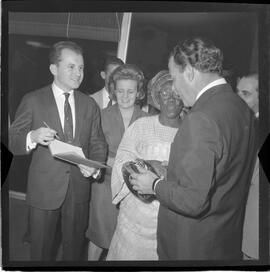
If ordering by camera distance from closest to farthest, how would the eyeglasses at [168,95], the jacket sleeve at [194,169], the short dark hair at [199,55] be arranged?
the jacket sleeve at [194,169] < the short dark hair at [199,55] < the eyeglasses at [168,95]

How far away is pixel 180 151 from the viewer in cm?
216

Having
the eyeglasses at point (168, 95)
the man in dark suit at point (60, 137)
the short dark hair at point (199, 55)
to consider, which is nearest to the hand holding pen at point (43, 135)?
the man in dark suit at point (60, 137)

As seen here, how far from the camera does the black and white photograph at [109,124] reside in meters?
2.35

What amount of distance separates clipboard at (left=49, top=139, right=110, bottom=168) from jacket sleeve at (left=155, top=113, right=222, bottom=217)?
485 mm

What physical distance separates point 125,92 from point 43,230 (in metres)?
1.00

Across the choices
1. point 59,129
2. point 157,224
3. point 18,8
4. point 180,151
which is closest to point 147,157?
point 180,151

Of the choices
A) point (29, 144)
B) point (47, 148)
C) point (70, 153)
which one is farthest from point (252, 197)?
point (29, 144)

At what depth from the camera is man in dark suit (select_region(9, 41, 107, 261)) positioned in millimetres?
2365

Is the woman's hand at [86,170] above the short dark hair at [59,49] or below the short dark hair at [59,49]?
below

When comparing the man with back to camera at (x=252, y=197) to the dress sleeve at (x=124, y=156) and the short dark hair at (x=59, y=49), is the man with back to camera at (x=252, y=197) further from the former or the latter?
the short dark hair at (x=59, y=49)

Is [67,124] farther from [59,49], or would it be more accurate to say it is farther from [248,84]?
[248,84]

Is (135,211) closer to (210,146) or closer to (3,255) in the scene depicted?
(210,146)

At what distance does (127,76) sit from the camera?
7.82 ft

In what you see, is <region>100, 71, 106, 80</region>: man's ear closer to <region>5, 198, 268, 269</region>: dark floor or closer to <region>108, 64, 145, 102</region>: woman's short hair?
<region>108, 64, 145, 102</region>: woman's short hair
